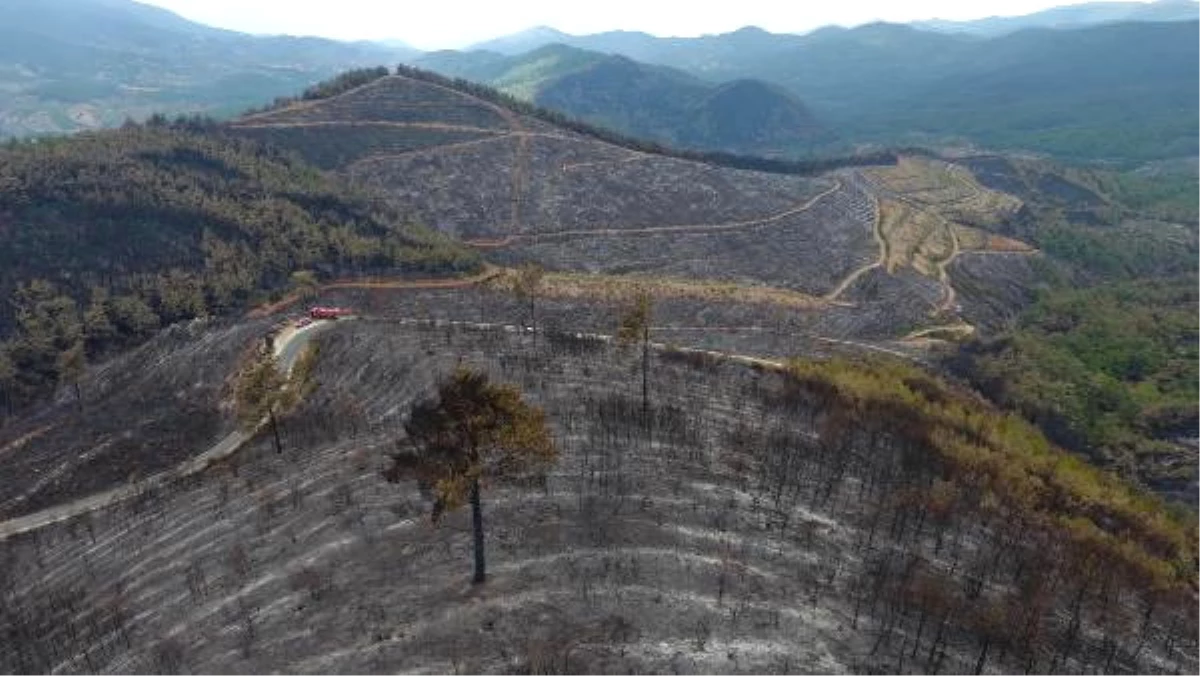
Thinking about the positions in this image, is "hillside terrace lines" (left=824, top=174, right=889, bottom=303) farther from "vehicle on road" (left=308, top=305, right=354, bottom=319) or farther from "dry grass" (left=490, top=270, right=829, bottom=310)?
"vehicle on road" (left=308, top=305, right=354, bottom=319)

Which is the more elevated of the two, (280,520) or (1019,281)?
(280,520)

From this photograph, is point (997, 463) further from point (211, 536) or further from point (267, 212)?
point (267, 212)

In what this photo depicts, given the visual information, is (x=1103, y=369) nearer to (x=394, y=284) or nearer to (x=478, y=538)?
(x=394, y=284)

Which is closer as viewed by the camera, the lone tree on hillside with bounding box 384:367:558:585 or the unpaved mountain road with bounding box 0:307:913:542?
the lone tree on hillside with bounding box 384:367:558:585

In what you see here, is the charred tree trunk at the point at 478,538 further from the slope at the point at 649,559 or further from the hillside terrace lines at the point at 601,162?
the hillside terrace lines at the point at 601,162

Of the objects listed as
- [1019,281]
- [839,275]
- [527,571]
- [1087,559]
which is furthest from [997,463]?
[1019,281]

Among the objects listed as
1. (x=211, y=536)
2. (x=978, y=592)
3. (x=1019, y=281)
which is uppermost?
(x=978, y=592)

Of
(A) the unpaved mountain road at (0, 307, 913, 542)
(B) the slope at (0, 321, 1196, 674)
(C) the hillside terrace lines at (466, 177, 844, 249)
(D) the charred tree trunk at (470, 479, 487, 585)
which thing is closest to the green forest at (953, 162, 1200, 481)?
(B) the slope at (0, 321, 1196, 674)

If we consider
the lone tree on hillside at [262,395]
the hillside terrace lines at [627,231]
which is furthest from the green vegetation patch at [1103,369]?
the lone tree on hillside at [262,395]
